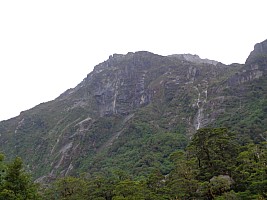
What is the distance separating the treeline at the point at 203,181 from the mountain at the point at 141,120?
42.8m

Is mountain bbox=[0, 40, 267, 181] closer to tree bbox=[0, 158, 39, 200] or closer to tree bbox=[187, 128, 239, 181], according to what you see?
tree bbox=[187, 128, 239, 181]

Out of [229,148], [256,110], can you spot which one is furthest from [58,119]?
[229,148]

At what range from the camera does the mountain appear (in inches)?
4525

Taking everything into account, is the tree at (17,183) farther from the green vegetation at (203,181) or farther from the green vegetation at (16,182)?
the green vegetation at (203,181)

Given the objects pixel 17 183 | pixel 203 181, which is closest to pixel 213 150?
pixel 203 181

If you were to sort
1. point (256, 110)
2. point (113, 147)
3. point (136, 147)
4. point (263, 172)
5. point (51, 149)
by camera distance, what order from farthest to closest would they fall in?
point (51, 149) < point (113, 147) < point (136, 147) < point (256, 110) < point (263, 172)

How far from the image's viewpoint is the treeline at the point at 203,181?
3681cm

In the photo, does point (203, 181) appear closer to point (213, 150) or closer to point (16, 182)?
point (213, 150)

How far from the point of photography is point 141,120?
151 m

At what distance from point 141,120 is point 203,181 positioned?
109m

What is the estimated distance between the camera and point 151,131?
453 feet

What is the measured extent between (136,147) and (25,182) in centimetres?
9869

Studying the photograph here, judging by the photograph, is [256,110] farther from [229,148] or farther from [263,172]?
[263,172]

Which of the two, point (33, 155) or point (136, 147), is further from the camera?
point (33, 155)
